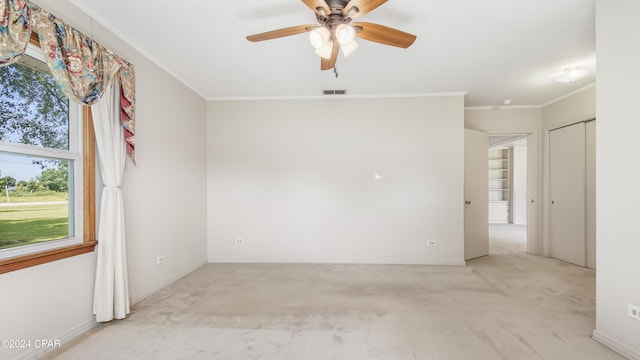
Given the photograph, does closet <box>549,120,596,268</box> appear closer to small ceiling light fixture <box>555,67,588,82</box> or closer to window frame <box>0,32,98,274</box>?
small ceiling light fixture <box>555,67,588,82</box>

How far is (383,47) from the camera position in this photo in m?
2.64

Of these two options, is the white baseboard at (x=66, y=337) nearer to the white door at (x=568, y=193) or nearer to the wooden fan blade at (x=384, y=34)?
the wooden fan blade at (x=384, y=34)

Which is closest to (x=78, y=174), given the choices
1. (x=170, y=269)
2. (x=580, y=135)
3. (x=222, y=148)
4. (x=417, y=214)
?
(x=170, y=269)

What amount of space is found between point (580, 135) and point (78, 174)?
20.3 feet

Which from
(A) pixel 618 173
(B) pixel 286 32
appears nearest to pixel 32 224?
(B) pixel 286 32

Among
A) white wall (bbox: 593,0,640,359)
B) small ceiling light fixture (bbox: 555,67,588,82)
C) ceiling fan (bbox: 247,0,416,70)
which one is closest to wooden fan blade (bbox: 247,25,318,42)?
ceiling fan (bbox: 247,0,416,70)

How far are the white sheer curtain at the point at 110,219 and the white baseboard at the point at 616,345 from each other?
393 cm

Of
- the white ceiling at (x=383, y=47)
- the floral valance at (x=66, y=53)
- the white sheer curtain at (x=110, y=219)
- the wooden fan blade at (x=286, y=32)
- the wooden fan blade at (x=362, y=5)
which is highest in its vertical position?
the white ceiling at (x=383, y=47)

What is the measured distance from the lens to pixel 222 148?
420cm

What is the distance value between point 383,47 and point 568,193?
3895mm

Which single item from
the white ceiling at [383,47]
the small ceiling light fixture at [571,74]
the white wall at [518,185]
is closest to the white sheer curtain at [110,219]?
the white ceiling at [383,47]

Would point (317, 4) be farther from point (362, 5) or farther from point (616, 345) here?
point (616, 345)

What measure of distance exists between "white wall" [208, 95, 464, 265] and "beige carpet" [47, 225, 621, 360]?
51cm

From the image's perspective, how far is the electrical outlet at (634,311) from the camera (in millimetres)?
1775
